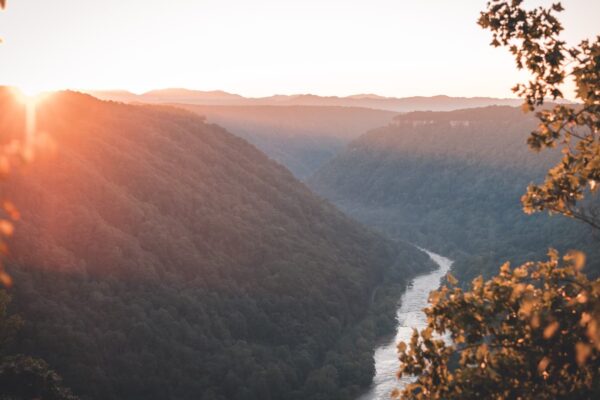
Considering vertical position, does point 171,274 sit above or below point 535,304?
below

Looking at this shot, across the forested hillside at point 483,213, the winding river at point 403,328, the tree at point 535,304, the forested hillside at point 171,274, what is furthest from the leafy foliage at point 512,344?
the forested hillside at point 483,213

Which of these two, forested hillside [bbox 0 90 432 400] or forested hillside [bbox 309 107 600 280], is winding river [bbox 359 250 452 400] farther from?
forested hillside [bbox 309 107 600 280]

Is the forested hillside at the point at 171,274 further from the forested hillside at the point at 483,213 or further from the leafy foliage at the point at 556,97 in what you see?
the leafy foliage at the point at 556,97

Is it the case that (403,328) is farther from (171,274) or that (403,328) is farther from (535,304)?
(535,304)

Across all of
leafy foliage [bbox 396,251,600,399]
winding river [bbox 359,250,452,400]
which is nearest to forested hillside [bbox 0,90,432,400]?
winding river [bbox 359,250,452,400]

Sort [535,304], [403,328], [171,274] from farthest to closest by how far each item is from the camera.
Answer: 1. [403,328]
2. [171,274]
3. [535,304]

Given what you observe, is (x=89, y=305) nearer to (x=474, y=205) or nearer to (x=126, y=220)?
(x=126, y=220)

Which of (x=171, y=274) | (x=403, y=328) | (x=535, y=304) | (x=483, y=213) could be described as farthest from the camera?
(x=483, y=213)

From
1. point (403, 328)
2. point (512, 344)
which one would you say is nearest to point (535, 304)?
point (512, 344)
